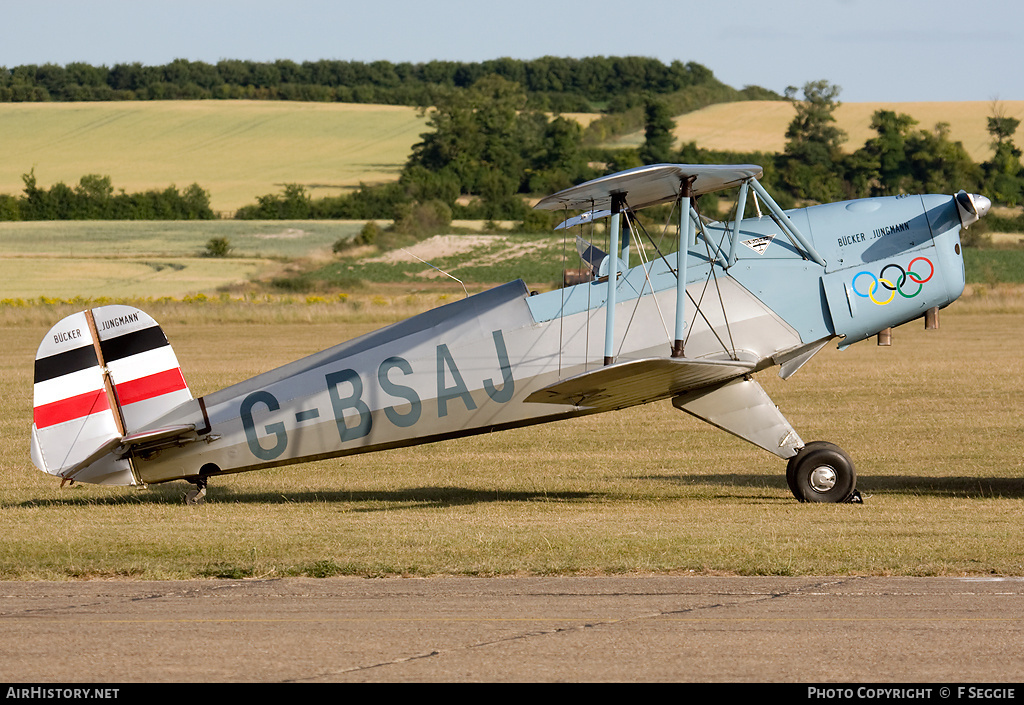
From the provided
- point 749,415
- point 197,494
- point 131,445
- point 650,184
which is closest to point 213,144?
point 197,494

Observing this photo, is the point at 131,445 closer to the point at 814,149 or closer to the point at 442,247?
the point at 442,247

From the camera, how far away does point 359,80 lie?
6590 inches

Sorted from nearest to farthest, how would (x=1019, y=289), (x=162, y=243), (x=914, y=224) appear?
(x=914, y=224), (x=1019, y=289), (x=162, y=243)

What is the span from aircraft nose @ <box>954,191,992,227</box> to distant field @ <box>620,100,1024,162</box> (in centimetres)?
8196

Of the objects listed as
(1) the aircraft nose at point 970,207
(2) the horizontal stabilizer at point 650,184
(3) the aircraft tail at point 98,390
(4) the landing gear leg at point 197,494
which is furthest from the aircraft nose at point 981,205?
(4) the landing gear leg at point 197,494

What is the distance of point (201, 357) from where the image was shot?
99.7 feet

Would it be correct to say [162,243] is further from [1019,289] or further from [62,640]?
[62,640]

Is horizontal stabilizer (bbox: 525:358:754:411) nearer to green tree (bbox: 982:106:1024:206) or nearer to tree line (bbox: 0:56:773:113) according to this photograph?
green tree (bbox: 982:106:1024:206)

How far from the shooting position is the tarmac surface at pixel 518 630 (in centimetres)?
634

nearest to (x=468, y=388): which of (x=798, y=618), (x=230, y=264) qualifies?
(x=798, y=618)

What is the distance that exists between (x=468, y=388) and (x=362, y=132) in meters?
105

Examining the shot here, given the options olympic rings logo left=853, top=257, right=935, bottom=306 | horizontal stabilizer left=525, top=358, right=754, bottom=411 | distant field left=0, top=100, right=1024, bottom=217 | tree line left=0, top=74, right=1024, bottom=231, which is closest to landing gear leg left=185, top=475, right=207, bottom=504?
horizontal stabilizer left=525, top=358, right=754, bottom=411

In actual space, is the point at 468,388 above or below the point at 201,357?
above

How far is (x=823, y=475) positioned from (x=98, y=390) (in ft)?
22.6
